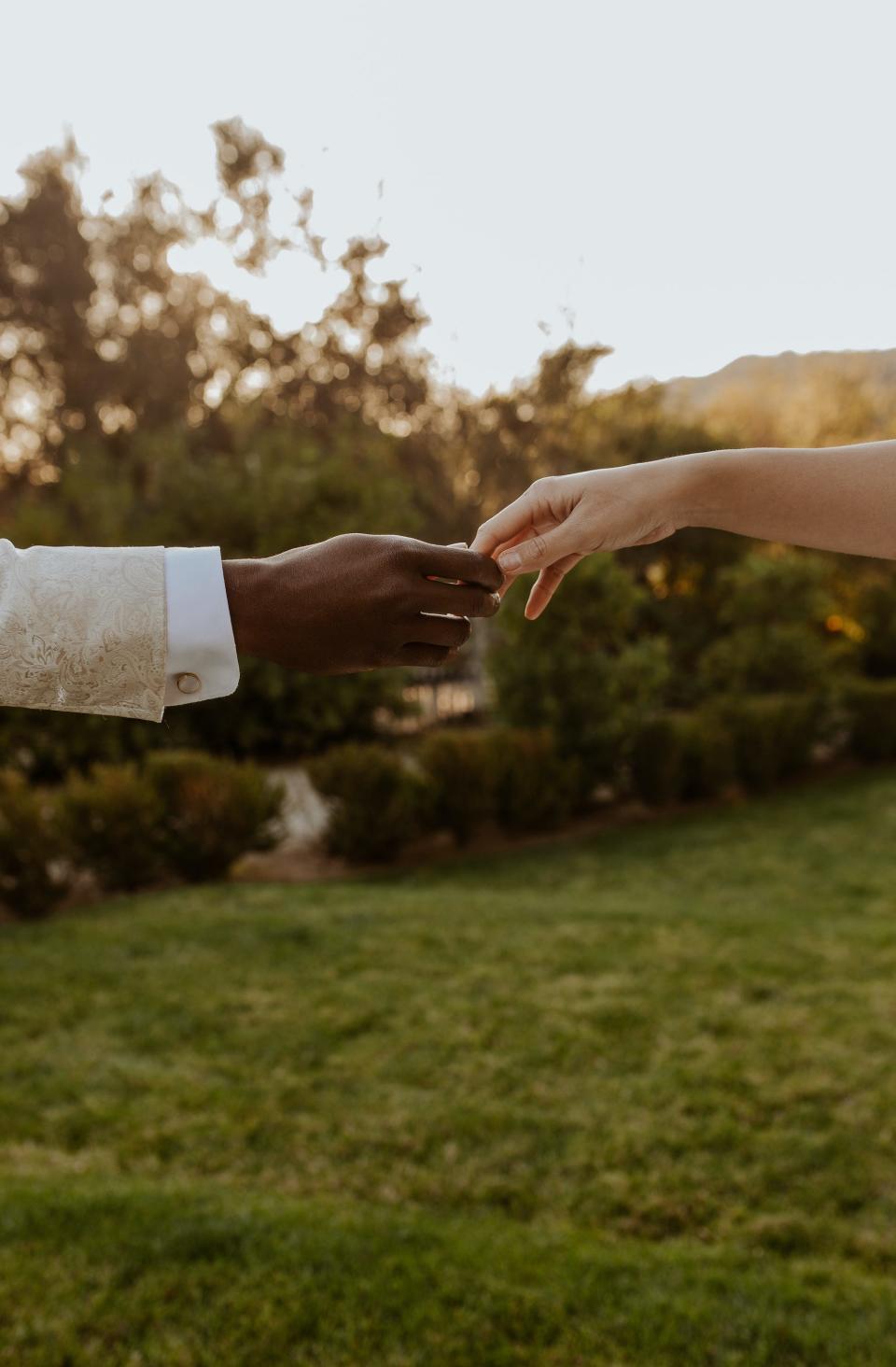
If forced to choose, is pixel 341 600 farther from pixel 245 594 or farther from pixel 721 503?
pixel 721 503

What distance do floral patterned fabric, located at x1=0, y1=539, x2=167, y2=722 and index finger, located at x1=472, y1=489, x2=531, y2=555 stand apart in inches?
22.9

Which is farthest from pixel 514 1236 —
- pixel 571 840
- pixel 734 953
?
pixel 571 840

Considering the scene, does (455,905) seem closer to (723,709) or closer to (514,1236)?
(514,1236)

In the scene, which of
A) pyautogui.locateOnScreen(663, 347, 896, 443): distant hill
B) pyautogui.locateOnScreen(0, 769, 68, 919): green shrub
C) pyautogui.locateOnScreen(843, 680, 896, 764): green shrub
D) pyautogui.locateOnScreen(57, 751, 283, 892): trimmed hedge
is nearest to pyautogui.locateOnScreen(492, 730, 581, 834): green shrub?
pyautogui.locateOnScreen(57, 751, 283, 892): trimmed hedge

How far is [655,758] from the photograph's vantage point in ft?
31.5

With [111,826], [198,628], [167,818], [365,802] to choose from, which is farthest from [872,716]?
[198,628]

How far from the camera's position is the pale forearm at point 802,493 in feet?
5.83

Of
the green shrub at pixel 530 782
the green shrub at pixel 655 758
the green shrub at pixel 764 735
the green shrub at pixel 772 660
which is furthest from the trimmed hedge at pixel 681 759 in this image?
the green shrub at pixel 772 660

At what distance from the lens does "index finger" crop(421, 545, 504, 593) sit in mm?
1558

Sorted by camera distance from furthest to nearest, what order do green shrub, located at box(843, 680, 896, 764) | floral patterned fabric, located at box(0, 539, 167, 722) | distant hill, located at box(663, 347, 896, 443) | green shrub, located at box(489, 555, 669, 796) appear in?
distant hill, located at box(663, 347, 896, 443)
green shrub, located at box(843, 680, 896, 764)
green shrub, located at box(489, 555, 669, 796)
floral patterned fabric, located at box(0, 539, 167, 722)

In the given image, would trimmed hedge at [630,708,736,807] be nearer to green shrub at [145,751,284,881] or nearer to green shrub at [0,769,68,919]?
green shrub at [145,751,284,881]

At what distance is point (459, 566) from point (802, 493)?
0.64m

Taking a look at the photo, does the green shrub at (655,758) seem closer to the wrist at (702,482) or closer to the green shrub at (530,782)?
the green shrub at (530,782)

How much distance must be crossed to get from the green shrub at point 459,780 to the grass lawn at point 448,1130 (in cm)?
148
